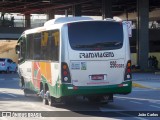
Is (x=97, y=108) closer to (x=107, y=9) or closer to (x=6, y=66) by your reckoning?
(x=107, y=9)

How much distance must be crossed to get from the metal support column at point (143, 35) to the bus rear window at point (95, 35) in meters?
32.6

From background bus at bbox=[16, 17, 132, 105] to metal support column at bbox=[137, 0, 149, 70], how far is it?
3210 cm

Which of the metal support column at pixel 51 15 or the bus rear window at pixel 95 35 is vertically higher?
the metal support column at pixel 51 15

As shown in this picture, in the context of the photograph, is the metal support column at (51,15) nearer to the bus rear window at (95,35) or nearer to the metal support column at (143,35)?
the metal support column at (143,35)

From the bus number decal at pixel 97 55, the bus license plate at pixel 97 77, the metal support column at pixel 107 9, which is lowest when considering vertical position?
the bus license plate at pixel 97 77

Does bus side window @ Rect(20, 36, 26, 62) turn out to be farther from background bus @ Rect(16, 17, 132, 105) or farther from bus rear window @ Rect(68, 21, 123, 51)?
bus rear window @ Rect(68, 21, 123, 51)

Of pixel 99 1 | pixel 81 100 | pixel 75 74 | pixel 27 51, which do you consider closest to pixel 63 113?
pixel 75 74

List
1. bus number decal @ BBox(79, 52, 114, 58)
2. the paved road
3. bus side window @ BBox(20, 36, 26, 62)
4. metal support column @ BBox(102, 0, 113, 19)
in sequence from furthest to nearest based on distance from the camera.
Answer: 1. metal support column @ BBox(102, 0, 113, 19)
2. bus side window @ BBox(20, 36, 26, 62)
3. bus number decal @ BBox(79, 52, 114, 58)
4. the paved road

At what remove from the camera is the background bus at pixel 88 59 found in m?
15.4

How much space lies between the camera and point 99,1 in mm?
60156

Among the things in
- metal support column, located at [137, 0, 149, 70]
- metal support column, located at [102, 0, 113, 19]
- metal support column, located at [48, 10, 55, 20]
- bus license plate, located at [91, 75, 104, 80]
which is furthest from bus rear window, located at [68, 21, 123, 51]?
metal support column, located at [48, 10, 55, 20]

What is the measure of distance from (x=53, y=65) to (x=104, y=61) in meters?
1.76

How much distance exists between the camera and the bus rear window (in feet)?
51.5

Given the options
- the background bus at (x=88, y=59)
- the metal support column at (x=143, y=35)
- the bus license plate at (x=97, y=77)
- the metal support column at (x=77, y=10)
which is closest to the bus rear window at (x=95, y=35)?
the background bus at (x=88, y=59)
